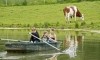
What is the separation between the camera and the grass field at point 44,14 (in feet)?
203

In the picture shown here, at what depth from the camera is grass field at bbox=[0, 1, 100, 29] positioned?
61831 millimetres

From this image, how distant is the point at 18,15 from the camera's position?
67.2 m

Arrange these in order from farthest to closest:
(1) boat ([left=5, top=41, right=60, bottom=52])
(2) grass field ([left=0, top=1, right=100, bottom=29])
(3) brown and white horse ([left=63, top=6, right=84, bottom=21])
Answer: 1. (2) grass field ([left=0, top=1, right=100, bottom=29])
2. (3) brown and white horse ([left=63, top=6, right=84, bottom=21])
3. (1) boat ([left=5, top=41, right=60, bottom=52])

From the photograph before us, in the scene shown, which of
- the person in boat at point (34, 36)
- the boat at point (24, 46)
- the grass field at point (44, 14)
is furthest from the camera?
the grass field at point (44, 14)

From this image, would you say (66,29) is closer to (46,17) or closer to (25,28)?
(25,28)

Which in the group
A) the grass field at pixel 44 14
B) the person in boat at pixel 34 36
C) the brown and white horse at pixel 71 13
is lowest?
the grass field at pixel 44 14

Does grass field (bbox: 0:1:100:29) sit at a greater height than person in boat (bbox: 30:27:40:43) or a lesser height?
lesser

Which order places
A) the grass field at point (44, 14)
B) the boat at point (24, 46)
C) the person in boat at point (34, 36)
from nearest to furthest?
the boat at point (24, 46), the person in boat at point (34, 36), the grass field at point (44, 14)

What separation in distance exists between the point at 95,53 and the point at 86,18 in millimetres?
32598

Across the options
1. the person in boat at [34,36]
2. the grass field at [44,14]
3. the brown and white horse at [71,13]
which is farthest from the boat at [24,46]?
the brown and white horse at [71,13]

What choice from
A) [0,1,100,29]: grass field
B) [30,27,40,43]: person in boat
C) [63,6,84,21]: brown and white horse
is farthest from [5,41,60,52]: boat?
[63,6,84,21]: brown and white horse

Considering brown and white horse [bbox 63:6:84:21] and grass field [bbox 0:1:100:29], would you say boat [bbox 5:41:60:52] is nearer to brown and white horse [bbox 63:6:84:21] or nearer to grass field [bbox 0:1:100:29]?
grass field [bbox 0:1:100:29]

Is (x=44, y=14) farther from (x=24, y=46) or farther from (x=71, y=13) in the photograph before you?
(x=24, y=46)

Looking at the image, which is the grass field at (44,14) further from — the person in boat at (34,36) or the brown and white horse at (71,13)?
the person in boat at (34,36)
